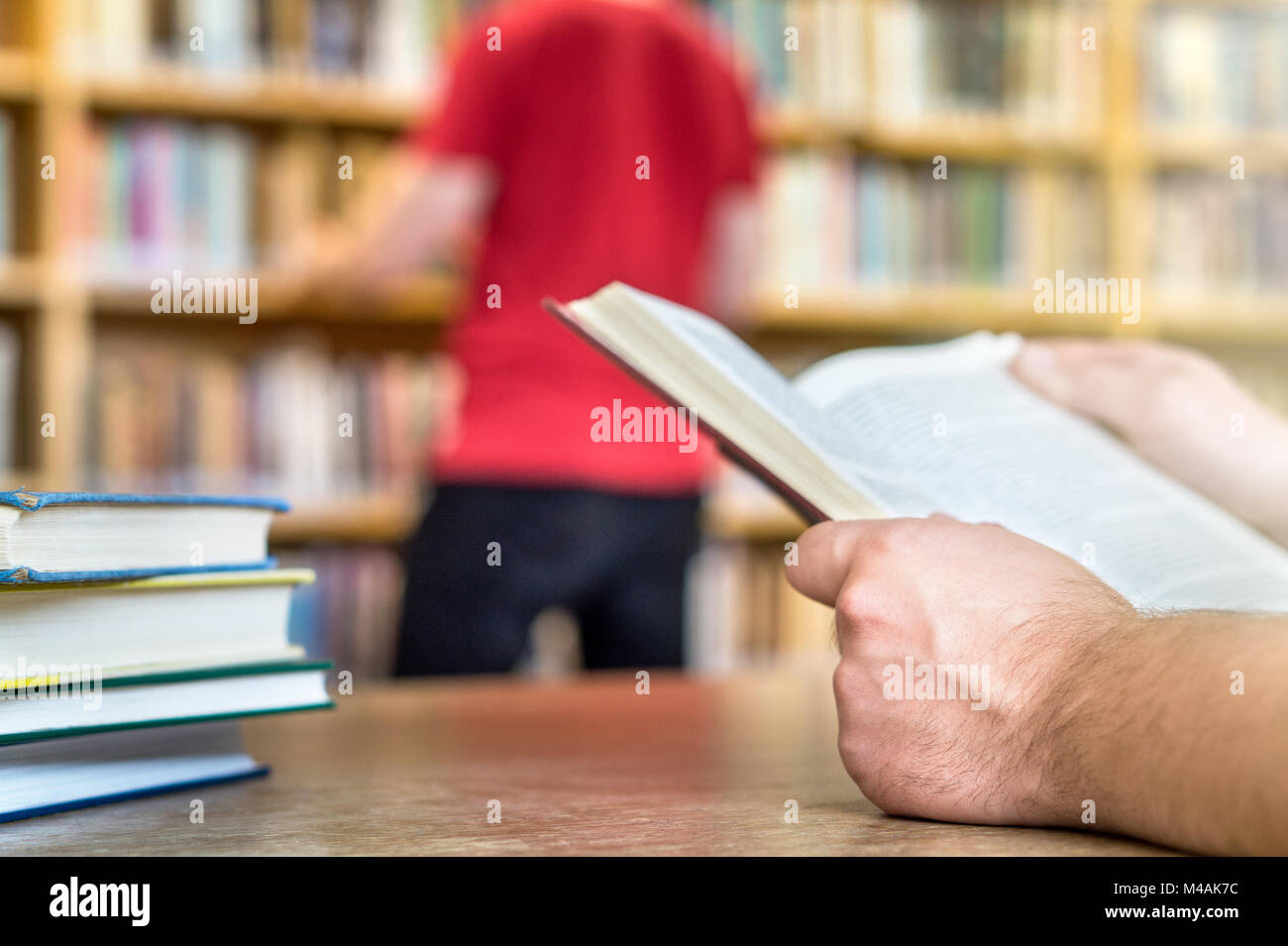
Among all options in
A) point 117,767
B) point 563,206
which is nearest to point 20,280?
point 563,206

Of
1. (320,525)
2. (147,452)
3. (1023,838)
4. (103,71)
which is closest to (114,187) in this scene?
(103,71)

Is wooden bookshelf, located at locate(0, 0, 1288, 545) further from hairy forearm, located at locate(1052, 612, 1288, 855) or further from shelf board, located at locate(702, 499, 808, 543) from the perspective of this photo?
hairy forearm, located at locate(1052, 612, 1288, 855)

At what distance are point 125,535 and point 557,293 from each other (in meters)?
0.99

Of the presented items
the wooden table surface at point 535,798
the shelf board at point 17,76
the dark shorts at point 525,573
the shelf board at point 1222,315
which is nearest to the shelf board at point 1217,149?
the shelf board at point 1222,315

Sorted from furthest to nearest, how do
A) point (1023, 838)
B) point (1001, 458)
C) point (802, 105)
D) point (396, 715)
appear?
point (802, 105), point (396, 715), point (1001, 458), point (1023, 838)

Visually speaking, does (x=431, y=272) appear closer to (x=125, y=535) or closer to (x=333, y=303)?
(x=333, y=303)

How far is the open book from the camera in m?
0.43

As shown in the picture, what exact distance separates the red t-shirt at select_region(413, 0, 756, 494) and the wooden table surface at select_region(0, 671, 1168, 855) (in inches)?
24.3

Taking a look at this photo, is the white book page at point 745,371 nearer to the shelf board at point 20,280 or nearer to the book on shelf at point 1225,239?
the shelf board at point 20,280

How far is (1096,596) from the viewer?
399 mm

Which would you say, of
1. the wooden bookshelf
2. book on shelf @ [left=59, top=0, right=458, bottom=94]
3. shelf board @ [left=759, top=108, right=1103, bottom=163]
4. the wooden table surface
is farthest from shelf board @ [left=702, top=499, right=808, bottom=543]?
the wooden table surface

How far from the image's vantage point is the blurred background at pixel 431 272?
6.49ft

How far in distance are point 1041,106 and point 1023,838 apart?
7.53ft

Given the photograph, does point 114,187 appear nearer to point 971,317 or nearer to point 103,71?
point 103,71
